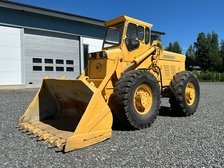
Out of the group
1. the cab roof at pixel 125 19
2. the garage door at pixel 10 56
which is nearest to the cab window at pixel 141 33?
the cab roof at pixel 125 19

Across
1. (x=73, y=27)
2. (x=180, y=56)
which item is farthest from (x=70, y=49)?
(x=180, y=56)

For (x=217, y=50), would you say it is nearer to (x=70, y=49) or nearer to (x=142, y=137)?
(x=70, y=49)

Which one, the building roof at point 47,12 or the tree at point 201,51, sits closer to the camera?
the building roof at point 47,12

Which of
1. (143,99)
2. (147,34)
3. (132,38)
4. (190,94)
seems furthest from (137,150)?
(190,94)

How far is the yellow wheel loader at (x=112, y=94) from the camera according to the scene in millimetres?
5855

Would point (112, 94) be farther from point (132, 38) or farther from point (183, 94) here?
point (183, 94)

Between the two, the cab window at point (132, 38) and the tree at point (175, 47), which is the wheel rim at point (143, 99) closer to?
the cab window at point (132, 38)

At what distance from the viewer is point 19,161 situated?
4.90 m

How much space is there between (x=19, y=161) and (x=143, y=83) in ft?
10.9

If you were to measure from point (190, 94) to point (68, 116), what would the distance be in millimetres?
3759

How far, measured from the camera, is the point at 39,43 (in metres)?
20.7

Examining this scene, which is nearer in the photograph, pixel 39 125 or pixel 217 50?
pixel 39 125

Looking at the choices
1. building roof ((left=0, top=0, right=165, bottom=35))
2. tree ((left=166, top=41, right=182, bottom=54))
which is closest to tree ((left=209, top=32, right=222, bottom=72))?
tree ((left=166, top=41, right=182, bottom=54))

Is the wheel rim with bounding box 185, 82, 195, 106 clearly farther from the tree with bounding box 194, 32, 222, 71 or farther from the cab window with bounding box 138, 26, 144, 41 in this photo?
the tree with bounding box 194, 32, 222, 71
